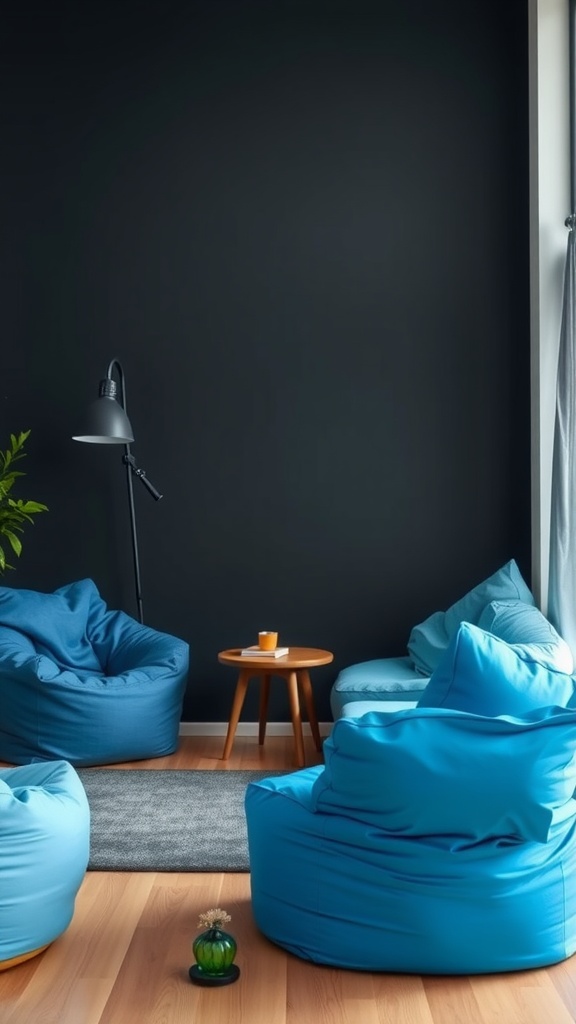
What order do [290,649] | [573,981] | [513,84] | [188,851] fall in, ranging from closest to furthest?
[573,981] → [188,851] → [290,649] → [513,84]

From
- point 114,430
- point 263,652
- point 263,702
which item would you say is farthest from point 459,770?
point 114,430

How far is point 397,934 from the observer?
262cm

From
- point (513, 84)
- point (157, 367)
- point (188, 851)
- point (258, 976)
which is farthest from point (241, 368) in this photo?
point (258, 976)

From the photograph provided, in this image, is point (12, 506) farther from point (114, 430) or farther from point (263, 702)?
point (263, 702)

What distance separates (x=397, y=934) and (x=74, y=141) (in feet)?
14.8

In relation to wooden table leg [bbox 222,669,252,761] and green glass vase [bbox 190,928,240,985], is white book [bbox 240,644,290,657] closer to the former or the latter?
wooden table leg [bbox 222,669,252,761]

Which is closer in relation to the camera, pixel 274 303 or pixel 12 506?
pixel 12 506

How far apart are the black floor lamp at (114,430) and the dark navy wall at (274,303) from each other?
0.51 ft

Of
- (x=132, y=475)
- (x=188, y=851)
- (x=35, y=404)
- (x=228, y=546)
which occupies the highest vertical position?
(x=35, y=404)

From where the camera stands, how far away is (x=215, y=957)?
8.49 ft

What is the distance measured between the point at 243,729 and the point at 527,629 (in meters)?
1.74

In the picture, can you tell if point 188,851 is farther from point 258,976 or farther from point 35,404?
point 35,404

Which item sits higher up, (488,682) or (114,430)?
(114,430)

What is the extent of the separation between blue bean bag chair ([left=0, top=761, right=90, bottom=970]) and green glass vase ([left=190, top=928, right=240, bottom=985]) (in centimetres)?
39
